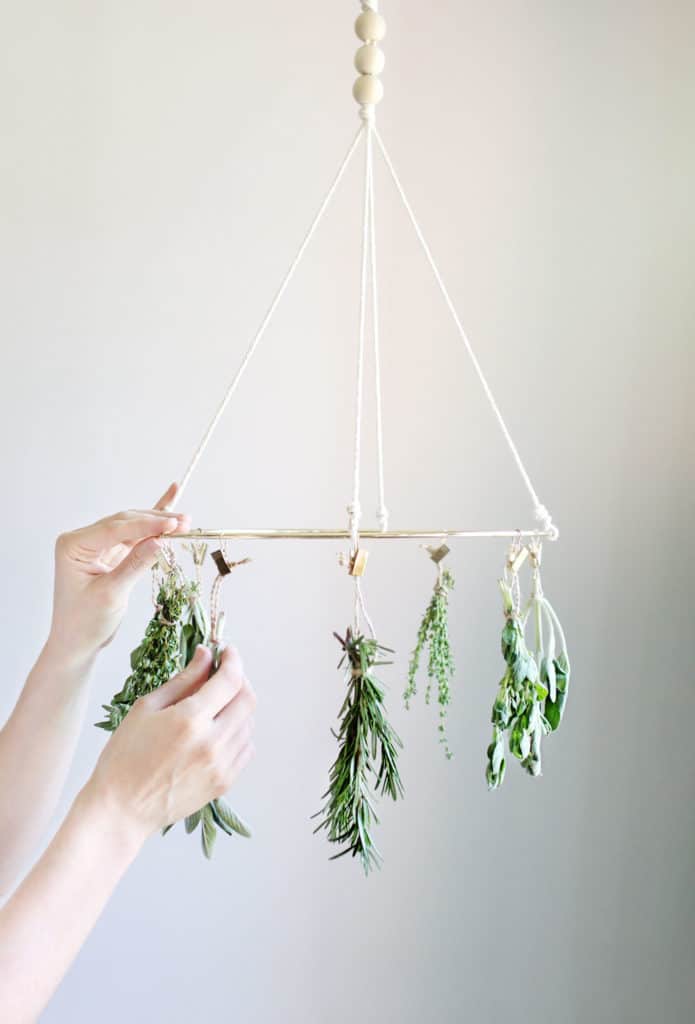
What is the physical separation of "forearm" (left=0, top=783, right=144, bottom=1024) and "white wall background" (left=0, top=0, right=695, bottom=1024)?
A: 0.71 m

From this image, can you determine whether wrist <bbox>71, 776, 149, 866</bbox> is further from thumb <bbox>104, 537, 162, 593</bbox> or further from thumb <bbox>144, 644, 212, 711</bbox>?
thumb <bbox>104, 537, 162, 593</bbox>

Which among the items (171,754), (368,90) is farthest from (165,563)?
(368,90)

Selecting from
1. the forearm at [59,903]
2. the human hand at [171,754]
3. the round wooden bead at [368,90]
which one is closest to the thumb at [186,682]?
the human hand at [171,754]

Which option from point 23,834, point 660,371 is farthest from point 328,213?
point 23,834

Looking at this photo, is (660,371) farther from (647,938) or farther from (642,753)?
(647,938)

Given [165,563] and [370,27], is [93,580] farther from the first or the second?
[370,27]

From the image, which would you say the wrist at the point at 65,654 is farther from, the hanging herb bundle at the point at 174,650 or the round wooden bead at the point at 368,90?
the round wooden bead at the point at 368,90

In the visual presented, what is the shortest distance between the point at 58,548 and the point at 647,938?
1.19 m

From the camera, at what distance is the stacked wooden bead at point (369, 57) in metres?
1.00

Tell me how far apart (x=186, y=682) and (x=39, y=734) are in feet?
1.22

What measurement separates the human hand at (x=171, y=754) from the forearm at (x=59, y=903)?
17mm

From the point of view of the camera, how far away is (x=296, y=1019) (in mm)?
1717

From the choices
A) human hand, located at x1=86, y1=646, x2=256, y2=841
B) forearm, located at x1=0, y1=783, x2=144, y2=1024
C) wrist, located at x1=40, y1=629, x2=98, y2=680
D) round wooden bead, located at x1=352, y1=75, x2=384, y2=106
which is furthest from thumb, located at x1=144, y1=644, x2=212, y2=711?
round wooden bead, located at x1=352, y1=75, x2=384, y2=106

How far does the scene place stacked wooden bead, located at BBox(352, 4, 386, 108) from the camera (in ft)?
3.27
